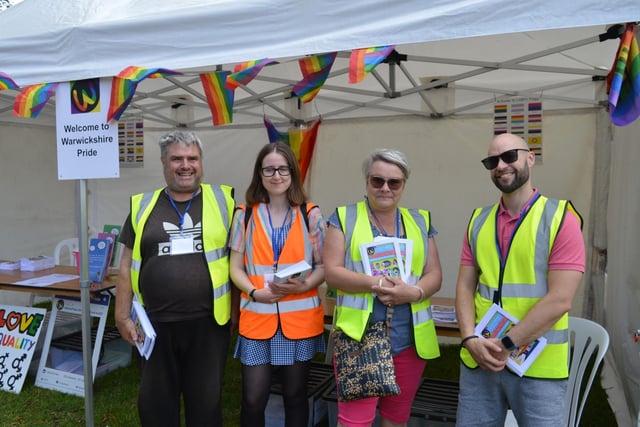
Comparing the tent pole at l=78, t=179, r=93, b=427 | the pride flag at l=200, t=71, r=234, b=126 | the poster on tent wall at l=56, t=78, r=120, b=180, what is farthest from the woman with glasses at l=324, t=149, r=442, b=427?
the tent pole at l=78, t=179, r=93, b=427

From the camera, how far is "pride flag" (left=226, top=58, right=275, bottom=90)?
88.2 inches

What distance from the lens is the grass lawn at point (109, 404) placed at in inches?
132

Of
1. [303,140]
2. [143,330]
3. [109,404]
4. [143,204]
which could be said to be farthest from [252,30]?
[109,404]

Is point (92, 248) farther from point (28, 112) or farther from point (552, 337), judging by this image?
point (552, 337)

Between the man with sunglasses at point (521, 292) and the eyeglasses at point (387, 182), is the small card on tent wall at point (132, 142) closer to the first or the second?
the eyeglasses at point (387, 182)

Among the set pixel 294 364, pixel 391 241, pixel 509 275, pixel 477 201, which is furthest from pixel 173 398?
pixel 477 201

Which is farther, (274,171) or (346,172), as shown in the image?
(346,172)

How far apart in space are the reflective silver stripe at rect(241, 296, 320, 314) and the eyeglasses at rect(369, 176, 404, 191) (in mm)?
584

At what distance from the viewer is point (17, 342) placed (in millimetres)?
3939

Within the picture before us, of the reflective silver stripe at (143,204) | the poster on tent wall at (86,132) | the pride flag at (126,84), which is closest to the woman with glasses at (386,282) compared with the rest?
the reflective silver stripe at (143,204)

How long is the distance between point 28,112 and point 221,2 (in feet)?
3.82

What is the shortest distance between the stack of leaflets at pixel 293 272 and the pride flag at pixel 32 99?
1.60 meters

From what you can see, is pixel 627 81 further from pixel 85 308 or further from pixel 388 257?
pixel 85 308

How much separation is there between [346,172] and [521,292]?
10.8 feet
